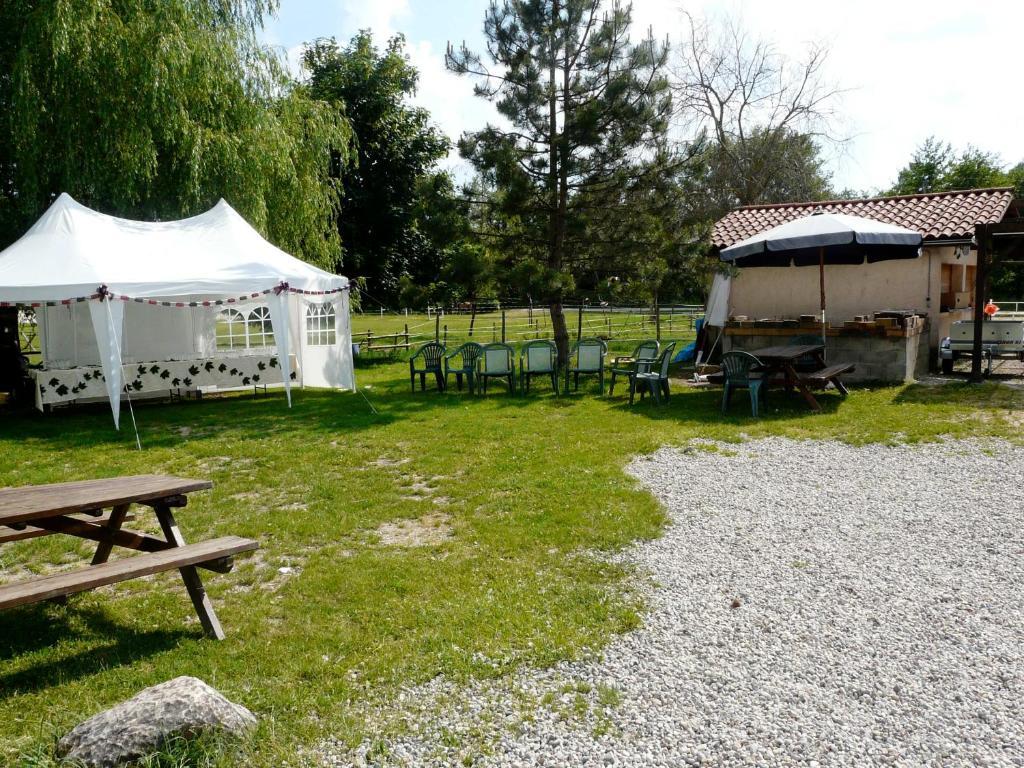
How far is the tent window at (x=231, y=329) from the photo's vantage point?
13.6m

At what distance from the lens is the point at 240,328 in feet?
45.1

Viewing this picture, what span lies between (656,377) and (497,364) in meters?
→ 2.63

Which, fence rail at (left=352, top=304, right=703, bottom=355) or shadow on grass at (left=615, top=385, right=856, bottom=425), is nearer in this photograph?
shadow on grass at (left=615, top=385, right=856, bottom=425)

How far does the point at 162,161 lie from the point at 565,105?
6.42 metres

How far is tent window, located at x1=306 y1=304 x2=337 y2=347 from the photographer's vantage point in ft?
41.7

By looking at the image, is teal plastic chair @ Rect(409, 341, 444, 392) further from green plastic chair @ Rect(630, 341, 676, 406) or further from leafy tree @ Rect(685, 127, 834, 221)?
leafy tree @ Rect(685, 127, 834, 221)

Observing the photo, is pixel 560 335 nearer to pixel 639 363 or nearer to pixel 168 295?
pixel 639 363

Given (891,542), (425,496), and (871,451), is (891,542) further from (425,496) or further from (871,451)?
(425,496)

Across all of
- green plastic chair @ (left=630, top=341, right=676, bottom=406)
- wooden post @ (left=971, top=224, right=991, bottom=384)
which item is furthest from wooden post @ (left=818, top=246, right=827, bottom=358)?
green plastic chair @ (left=630, top=341, right=676, bottom=406)

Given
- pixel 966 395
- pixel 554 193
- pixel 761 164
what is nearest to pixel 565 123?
pixel 554 193

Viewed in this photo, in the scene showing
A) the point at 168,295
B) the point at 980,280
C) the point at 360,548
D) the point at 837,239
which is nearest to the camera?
the point at 360,548

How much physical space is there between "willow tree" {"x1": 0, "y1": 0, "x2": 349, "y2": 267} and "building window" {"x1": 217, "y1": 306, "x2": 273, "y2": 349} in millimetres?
1608

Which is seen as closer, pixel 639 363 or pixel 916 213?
pixel 639 363

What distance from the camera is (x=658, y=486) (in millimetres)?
6180
